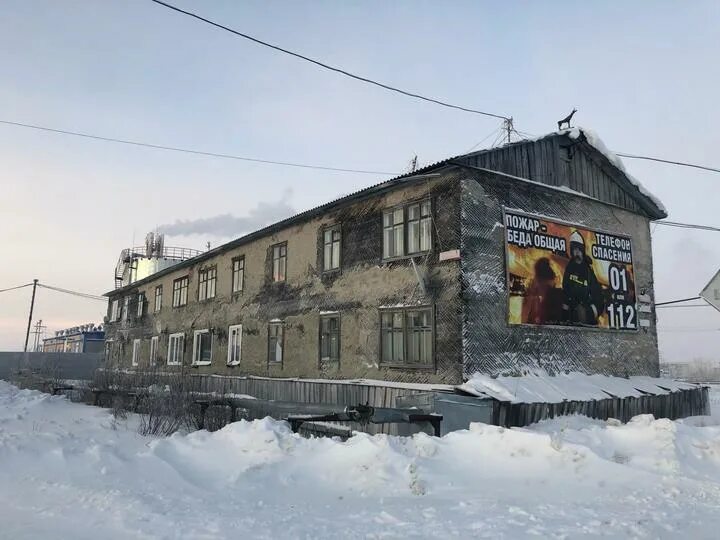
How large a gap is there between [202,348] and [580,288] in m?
16.8

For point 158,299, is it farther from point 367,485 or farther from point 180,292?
point 367,485

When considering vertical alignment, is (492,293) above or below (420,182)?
below

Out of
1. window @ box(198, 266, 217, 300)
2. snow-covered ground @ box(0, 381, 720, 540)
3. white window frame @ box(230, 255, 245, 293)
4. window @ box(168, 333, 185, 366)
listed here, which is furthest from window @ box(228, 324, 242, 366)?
snow-covered ground @ box(0, 381, 720, 540)

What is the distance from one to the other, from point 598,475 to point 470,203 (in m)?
8.16

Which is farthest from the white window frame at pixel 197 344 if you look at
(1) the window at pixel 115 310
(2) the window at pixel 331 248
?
(1) the window at pixel 115 310

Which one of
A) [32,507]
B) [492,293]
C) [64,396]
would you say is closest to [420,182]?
[492,293]

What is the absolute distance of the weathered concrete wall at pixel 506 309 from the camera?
13.4m

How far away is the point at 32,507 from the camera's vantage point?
571 centimetres

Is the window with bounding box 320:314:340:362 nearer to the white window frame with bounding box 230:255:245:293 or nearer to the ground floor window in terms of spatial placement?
the white window frame with bounding box 230:255:245:293

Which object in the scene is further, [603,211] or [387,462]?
[603,211]

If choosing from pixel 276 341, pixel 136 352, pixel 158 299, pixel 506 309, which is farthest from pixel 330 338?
pixel 136 352

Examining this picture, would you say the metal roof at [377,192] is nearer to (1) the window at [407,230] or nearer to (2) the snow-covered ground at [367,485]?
(1) the window at [407,230]

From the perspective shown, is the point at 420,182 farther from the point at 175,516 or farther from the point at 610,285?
the point at 175,516

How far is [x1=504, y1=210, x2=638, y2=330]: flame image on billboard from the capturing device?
1452cm
